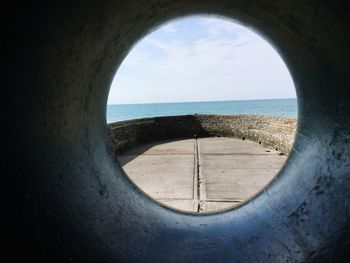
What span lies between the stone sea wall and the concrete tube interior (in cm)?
766

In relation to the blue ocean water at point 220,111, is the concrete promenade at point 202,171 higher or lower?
lower

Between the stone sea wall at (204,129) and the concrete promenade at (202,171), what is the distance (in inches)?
18.3

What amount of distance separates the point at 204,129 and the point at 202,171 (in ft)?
23.9

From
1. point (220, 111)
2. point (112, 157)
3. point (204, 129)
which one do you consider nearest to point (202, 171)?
point (112, 157)

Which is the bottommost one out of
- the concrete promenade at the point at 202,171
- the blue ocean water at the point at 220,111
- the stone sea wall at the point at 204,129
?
the concrete promenade at the point at 202,171

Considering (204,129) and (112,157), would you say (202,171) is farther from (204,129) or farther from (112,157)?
(204,129)

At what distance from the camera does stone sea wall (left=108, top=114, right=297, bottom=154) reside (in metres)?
10.6

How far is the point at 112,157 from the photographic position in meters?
2.42

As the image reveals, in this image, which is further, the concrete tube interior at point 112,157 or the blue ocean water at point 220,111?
the blue ocean water at point 220,111

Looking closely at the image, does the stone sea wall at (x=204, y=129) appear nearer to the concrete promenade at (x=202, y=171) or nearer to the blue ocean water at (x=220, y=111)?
the concrete promenade at (x=202, y=171)

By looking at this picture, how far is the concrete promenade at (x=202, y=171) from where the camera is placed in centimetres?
580

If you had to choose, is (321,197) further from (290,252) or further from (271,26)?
(271,26)

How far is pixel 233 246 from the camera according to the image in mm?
1957

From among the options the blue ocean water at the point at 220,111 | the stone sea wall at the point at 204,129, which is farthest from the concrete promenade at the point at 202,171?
the blue ocean water at the point at 220,111
